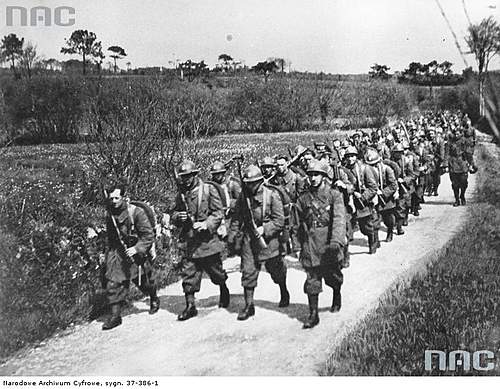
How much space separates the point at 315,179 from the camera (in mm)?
7035

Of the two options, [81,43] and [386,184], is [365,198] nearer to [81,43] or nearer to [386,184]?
[386,184]

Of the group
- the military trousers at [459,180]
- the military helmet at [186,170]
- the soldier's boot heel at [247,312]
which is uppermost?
the military helmet at [186,170]

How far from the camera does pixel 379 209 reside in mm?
10852

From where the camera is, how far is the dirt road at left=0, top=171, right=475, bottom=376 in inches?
227

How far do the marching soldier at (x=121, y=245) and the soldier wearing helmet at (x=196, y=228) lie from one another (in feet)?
1.69

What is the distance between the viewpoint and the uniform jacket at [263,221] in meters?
7.18

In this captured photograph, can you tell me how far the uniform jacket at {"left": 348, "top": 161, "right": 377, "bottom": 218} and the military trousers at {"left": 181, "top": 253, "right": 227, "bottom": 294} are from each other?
3.81 meters

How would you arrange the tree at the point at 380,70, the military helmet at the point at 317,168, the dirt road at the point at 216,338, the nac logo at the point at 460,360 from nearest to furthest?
the nac logo at the point at 460,360, the dirt road at the point at 216,338, the military helmet at the point at 317,168, the tree at the point at 380,70

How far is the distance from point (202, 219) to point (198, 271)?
0.71 meters

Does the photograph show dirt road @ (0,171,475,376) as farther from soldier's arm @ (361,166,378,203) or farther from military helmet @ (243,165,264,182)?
military helmet @ (243,165,264,182)

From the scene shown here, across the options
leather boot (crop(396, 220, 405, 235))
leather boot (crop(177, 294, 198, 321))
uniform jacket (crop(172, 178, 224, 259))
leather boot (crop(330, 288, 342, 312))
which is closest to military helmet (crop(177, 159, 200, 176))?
uniform jacket (crop(172, 178, 224, 259))

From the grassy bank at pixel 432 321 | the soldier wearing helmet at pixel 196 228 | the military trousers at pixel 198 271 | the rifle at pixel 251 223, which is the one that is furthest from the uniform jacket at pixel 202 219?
the grassy bank at pixel 432 321

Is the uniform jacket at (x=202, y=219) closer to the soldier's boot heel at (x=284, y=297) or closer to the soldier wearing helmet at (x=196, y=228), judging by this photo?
the soldier wearing helmet at (x=196, y=228)

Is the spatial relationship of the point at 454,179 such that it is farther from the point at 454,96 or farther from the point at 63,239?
the point at 454,96
